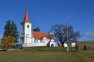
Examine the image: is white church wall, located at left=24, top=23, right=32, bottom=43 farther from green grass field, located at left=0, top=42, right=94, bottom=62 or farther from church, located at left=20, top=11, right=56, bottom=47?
green grass field, located at left=0, top=42, right=94, bottom=62

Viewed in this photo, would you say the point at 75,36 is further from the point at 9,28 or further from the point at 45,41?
the point at 9,28

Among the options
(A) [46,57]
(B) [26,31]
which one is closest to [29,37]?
(B) [26,31]

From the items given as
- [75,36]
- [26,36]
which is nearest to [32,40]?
[26,36]

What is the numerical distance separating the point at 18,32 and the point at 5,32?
237 inches

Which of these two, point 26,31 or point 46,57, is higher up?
point 26,31

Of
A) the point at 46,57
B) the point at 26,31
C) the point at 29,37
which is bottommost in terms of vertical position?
the point at 46,57

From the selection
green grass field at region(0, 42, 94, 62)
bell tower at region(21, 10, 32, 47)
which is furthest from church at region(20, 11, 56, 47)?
green grass field at region(0, 42, 94, 62)

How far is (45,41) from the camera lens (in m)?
121

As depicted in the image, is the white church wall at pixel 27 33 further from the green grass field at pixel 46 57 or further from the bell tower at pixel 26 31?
the green grass field at pixel 46 57

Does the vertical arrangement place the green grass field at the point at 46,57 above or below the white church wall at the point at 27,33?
below

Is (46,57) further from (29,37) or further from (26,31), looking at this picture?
(26,31)

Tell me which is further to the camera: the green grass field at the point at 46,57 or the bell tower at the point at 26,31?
the bell tower at the point at 26,31

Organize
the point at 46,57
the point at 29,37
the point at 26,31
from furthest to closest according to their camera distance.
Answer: the point at 26,31, the point at 29,37, the point at 46,57

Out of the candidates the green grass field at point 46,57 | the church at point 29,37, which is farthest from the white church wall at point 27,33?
the green grass field at point 46,57
